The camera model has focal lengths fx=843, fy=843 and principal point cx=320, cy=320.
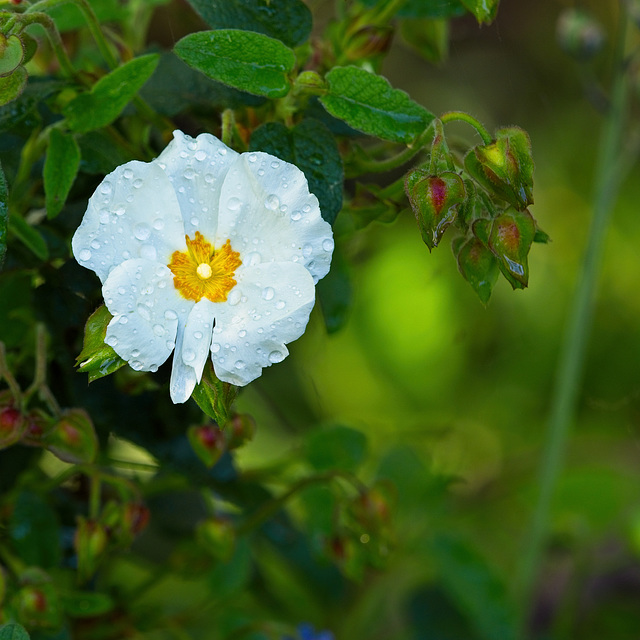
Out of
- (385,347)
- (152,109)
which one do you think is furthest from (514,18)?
(152,109)

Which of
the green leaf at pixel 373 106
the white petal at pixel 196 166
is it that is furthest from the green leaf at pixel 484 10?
the white petal at pixel 196 166

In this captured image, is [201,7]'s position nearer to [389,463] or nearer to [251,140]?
[251,140]

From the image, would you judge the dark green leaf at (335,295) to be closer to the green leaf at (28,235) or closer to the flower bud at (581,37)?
the green leaf at (28,235)

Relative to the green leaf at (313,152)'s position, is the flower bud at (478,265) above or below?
below

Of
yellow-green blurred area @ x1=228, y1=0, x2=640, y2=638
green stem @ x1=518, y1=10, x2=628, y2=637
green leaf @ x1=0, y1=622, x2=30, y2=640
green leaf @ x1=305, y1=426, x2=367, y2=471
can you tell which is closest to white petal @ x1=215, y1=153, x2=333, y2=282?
green leaf @ x1=0, y1=622, x2=30, y2=640

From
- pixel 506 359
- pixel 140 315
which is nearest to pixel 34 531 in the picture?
pixel 140 315

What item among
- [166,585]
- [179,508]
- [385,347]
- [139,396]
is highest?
[139,396]
